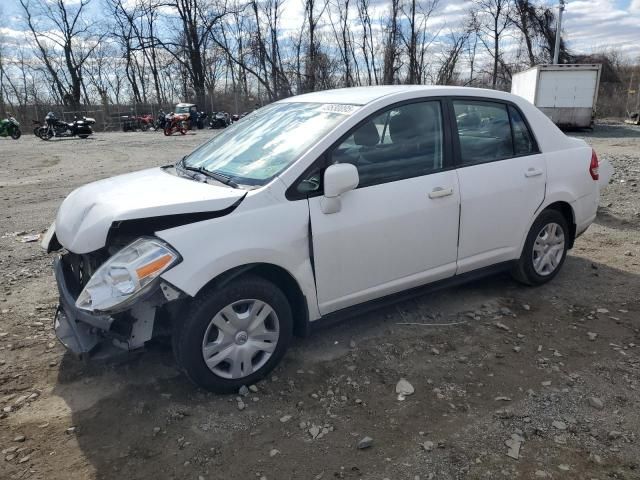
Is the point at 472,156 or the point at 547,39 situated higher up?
the point at 547,39

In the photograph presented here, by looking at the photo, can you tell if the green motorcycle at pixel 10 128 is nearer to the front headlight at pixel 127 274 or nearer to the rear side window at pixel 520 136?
the front headlight at pixel 127 274

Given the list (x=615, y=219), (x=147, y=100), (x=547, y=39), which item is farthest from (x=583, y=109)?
(x=147, y=100)

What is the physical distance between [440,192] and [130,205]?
212 centimetres

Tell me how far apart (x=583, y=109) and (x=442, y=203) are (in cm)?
2132

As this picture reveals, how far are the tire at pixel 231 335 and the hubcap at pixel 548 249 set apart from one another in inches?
101

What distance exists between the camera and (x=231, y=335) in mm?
3074

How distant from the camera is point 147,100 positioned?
4791 centimetres

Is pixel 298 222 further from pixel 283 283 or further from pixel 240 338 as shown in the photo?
pixel 240 338

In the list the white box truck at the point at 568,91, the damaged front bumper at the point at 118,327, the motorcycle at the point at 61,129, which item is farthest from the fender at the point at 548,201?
the motorcycle at the point at 61,129

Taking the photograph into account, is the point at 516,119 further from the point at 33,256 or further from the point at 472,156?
the point at 33,256

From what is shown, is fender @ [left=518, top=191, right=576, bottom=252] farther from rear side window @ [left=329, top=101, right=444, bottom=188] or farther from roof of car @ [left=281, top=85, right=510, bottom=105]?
rear side window @ [left=329, top=101, right=444, bottom=188]

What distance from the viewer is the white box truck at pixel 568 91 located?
837 inches

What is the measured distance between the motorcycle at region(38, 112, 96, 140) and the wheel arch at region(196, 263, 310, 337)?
87.2 feet

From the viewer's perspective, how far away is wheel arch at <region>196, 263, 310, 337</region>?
298 cm
